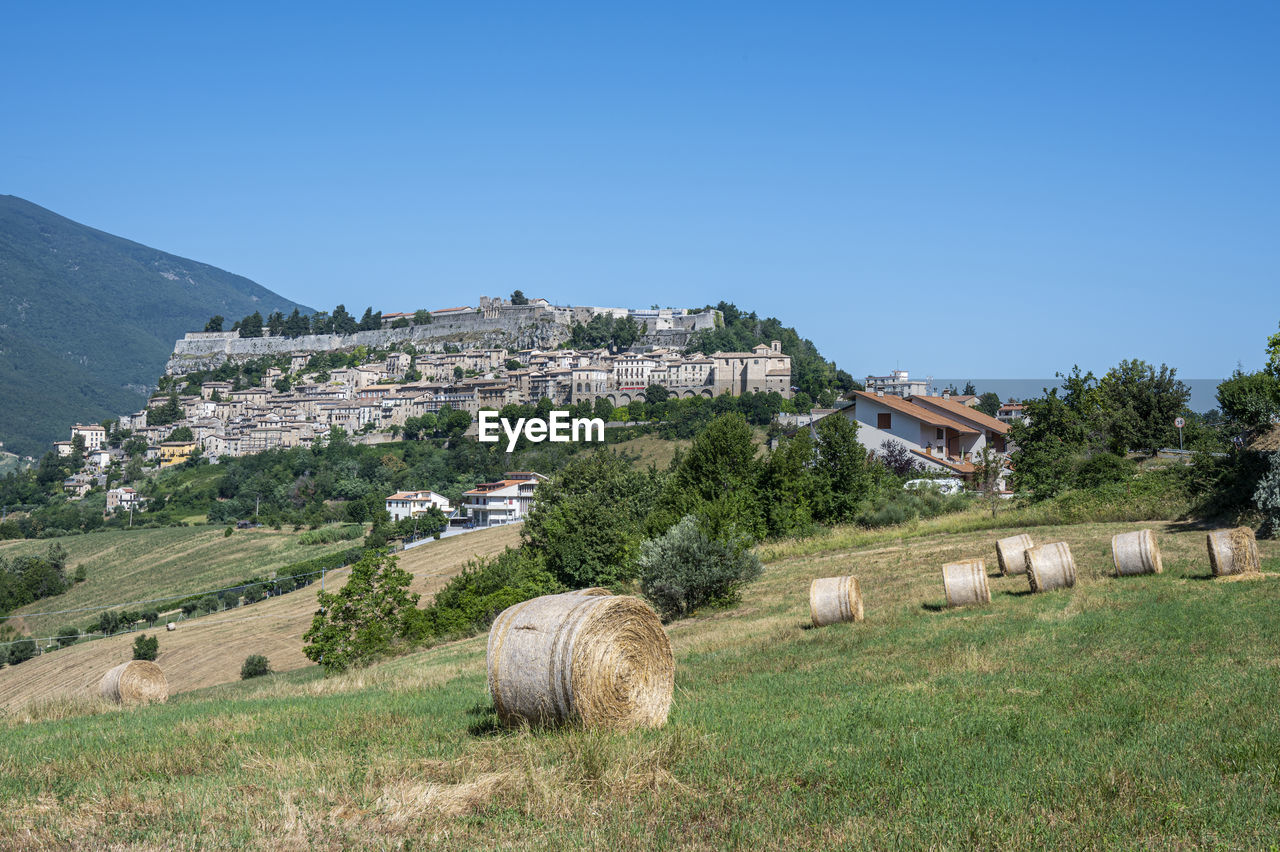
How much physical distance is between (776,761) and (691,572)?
48.6 feet

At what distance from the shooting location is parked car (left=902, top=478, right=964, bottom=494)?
41.0 meters

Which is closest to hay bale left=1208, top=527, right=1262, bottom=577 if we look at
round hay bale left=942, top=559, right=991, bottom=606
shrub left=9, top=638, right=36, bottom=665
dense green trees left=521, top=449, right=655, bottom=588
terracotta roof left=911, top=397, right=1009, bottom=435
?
round hay bale left=942, top=559, right=991, bottom=606

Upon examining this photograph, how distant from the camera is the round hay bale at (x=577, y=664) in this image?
24.9ft

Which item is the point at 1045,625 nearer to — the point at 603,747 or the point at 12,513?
the point at 603,747

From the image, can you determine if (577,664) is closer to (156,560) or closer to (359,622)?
(359,622)

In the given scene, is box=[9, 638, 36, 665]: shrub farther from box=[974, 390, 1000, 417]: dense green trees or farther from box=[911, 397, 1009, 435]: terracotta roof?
box=[974, 390, 1000, 417]: dense green trees

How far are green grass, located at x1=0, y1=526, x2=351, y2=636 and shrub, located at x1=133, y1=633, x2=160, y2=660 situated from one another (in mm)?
23594

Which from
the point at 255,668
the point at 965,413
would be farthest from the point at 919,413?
the point at 255,668

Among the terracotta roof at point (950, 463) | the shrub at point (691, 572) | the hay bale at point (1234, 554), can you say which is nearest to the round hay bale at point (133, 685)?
the shrub at point (691, 572)

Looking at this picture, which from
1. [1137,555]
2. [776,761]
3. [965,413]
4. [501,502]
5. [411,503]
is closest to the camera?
[776,761]

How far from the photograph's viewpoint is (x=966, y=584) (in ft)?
49.8

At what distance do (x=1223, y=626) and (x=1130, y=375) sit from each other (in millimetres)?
40494

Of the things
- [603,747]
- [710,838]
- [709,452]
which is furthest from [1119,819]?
[709,452]

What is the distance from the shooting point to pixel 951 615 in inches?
572
